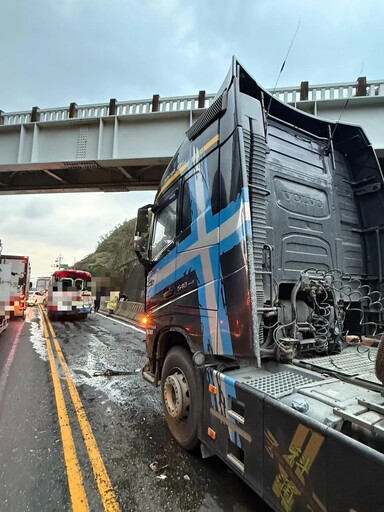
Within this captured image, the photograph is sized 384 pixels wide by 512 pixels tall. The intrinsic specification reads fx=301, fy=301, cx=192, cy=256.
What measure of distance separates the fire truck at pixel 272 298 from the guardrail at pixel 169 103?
4643mm

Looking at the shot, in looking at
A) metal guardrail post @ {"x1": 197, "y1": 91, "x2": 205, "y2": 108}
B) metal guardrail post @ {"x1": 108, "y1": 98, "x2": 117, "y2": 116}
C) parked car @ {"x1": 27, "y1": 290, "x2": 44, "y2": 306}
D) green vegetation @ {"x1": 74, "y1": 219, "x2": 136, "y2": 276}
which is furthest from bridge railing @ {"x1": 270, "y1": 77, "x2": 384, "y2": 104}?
green vegetation @ {"x1": 74, "y1": 219, "x2": 136, "y2": 276}

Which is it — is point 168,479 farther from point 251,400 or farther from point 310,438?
point 310,438

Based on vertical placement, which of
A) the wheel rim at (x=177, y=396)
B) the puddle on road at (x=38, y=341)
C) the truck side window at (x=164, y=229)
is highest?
the truck side window at (x=164, y=229)

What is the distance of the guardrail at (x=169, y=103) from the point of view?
8188 millimetres

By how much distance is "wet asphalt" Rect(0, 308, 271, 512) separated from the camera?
Answer: 8.29 feet

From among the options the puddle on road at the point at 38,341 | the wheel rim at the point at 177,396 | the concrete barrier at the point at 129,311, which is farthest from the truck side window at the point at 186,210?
the concrete barrier at the point at 129,311

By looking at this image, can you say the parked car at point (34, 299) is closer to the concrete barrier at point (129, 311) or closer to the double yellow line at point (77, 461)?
the concrete barrier at point (129, 311)

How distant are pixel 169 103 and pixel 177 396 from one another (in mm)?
8996

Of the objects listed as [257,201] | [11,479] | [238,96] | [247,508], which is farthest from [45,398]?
[238,96]

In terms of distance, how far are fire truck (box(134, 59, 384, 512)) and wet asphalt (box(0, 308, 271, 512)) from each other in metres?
0.30

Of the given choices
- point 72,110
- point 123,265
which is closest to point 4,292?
point 72,110

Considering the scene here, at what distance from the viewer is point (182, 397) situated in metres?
3.17

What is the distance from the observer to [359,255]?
4.09 m

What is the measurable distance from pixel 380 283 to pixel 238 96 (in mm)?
2978
